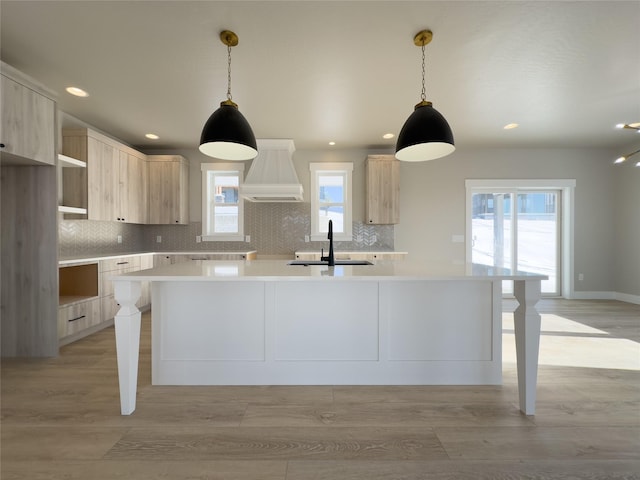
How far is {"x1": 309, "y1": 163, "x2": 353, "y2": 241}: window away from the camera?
18.2ft

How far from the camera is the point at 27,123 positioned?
263cm

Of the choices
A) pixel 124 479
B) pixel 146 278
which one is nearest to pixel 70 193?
pixel 146 278

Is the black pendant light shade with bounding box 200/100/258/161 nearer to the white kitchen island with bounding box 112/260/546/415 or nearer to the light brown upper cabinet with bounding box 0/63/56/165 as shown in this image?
the white kitchen island with bounding box 112/260/546/415

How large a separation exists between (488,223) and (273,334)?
486 centimetres

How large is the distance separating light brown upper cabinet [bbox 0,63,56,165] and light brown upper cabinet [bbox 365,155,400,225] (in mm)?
4009

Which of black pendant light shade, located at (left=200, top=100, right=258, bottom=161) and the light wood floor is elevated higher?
black pendant light shade, located at (left=200, top=100, right=258, bottom=161)

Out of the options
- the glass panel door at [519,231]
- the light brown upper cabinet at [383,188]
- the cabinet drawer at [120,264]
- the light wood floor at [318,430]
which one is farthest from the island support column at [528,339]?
the cabinet drawer at [120,264]

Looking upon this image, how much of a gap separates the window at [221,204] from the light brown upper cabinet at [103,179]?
99 centimetres

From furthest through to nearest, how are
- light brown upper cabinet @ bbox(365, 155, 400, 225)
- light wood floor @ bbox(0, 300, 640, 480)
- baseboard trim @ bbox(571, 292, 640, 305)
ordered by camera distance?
baseboard trim @ bbox(571, 292, 640, 305) → light brown upper cabinet @ bbox(365, 155, 400, 225) → light wood floor @ bbox(0, 300, 640, 480)

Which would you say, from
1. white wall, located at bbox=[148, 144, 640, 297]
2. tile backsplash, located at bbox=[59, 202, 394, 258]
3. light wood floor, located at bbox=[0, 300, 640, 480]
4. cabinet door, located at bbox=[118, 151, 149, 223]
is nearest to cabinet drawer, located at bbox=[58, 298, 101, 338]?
light wood floor, located at bbox=[0, 300, 640, 480]

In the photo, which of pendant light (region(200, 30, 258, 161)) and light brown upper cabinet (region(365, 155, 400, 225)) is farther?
light brown upper cabinet (region(365, 155, 400, 225))

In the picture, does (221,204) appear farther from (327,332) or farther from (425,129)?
(425,129)

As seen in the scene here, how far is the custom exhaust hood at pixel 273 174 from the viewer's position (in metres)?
4.36

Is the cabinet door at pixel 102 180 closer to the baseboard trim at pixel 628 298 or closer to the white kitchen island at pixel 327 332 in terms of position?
the white kitchen island at pixel 327 332
